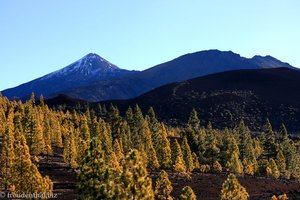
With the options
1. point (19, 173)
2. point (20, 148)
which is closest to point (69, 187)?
point (20, 148)

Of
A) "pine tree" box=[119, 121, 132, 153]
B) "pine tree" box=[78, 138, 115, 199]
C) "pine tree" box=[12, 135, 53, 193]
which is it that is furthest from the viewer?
"pine tree" box=[119, 121, 132, 153]

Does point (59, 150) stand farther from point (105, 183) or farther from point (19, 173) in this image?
point (105, 183)

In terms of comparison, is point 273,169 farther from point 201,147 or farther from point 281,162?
point 201,147

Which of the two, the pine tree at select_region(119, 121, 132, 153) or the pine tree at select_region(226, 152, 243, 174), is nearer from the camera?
the pine tree at select_region(226, 152, 243, 174)

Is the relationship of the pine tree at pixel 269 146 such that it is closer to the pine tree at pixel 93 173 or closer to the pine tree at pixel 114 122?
the pine tree at pixel 114 122

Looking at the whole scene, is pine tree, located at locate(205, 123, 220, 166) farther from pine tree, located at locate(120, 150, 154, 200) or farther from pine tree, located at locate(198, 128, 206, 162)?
pine tree, located at locate(120, 150, 154, 200)

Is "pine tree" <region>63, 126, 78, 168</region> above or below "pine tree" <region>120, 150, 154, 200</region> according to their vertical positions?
above

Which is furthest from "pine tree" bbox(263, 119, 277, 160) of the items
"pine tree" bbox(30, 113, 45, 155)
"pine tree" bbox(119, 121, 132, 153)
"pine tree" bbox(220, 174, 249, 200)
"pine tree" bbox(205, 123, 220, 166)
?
"pine tree" bbox(220, 174, 249, 200)

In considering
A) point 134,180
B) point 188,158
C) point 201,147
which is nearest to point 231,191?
point 134,180

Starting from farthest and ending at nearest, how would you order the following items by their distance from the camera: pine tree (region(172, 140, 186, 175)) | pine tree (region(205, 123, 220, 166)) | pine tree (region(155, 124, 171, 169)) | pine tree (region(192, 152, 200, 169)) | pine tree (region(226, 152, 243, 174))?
pine tree (region(205, 123, 220, 166)), pine tree (region(192, 152, 200, 169)), pine tree (region(226, 152, 243, 174)), pine tree (region(155, 124, 171, 169)), pine tree (region(172, 140, 186, 175))

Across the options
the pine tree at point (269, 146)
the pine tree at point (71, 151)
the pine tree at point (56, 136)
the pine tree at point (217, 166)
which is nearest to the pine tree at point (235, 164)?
the pine tree at point (217, 166)

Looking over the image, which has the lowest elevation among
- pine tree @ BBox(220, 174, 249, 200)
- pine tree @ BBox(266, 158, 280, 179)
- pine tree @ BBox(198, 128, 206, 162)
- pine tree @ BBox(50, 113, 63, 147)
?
pine tree @ BBox(266, 158, 280, 179)

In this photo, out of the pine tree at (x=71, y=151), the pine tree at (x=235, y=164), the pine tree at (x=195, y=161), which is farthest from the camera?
the pine tree at (x=195, y=161)

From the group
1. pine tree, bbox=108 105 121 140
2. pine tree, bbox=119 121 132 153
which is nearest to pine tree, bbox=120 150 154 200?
pine tree, bbox=119 121 132 153
